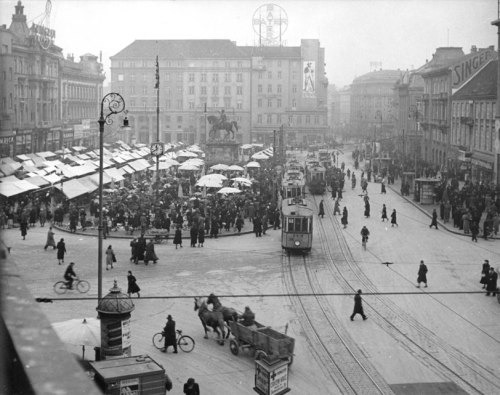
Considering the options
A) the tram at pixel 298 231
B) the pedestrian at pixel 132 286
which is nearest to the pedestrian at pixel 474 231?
the tram at pixel 298 231

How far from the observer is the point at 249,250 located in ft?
96.4

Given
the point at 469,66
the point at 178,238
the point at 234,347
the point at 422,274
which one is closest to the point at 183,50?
the point at 469,66

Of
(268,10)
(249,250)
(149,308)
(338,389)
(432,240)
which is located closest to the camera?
(338,389)

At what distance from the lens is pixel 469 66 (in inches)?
2547

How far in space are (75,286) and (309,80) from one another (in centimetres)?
10225

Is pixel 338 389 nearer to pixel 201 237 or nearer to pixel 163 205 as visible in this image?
pixel 201 237

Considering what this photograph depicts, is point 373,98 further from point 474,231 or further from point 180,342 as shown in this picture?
point 180,342

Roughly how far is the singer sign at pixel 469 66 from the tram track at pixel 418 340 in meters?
→ 42.2

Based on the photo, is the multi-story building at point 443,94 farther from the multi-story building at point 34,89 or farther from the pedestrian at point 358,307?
the pedestrian at point 358,307

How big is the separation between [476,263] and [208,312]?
14.1 metres

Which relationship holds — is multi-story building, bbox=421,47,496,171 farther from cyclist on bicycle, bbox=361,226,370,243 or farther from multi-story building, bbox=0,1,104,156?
multi-story building, bbox=0,1,104,156

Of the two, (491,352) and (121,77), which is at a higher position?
(121,77)

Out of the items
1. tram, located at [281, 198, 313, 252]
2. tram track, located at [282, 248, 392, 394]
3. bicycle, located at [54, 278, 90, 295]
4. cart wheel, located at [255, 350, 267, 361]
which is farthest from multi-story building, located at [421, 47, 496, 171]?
cart wheel, located at [255, 350, 267, 361]

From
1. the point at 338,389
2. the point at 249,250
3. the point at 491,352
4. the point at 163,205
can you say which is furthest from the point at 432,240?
the point at 338,389
